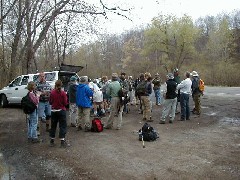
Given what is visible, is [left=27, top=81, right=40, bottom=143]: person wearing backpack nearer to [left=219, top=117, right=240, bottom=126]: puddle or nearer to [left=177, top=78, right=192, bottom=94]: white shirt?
[left=177, top=78, right=192, bottom=94]: white shirt

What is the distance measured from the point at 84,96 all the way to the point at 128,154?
12.1 feet

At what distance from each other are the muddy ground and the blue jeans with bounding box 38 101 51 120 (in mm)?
628

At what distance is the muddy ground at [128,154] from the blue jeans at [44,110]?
0.63 m

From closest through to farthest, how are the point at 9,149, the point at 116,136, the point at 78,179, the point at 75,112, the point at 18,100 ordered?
the point at 78,179, the point at 9,149, the point at 116,136, the point at 75,112, the point at 18,100

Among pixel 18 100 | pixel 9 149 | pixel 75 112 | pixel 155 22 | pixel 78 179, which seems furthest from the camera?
pixel 155 22

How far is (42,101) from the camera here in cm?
1230

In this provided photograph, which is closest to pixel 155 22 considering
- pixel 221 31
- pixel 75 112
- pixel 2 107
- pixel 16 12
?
pixel 221 31

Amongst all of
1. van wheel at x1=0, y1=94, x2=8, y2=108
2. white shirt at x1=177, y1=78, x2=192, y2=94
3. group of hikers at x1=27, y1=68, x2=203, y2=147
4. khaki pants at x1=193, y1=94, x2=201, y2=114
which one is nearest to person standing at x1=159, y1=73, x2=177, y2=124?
group of hikers at x1=27, y1=68, x2=203, y2=147

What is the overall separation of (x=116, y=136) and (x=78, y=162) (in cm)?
315

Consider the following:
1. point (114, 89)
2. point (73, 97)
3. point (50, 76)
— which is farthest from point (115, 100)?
point (50, 76)

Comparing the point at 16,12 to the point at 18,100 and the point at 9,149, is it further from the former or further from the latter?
the point at 9,149

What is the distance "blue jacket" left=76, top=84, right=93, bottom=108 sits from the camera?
12.4 m

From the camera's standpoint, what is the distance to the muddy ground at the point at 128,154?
7.86 metres

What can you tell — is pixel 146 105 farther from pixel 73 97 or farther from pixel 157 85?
pixel 157 85
